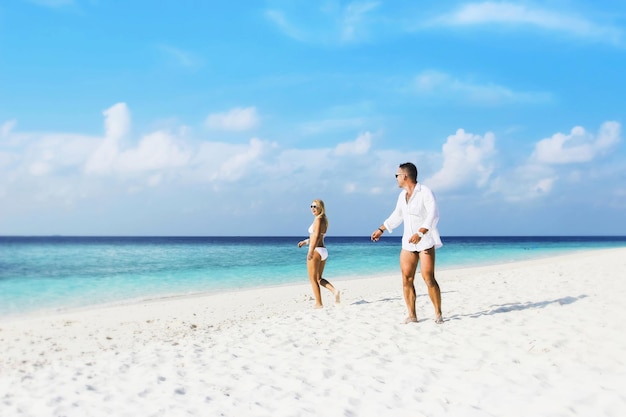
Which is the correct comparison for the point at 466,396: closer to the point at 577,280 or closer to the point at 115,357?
the point at 115,357

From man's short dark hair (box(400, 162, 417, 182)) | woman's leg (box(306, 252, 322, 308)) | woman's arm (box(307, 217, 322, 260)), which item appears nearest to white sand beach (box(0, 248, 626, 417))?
woman's leg (box(306, 252, 322, 308))

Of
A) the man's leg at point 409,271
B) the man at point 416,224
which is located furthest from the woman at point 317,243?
the man's leg at point 409,271

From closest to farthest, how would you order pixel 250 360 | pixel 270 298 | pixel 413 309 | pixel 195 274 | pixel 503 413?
pixel 503 413 → pixel 250 360 → pixel 413 309 → pixel 270 298 → pixel 195 274

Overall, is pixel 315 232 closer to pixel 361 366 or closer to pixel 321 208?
pixel 321 208

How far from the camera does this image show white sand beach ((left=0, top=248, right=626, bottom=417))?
14.2ft

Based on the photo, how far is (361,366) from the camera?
5426 millimetres

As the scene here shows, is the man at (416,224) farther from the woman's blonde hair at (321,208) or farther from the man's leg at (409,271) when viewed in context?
the woman's blonde hair at (321,208)

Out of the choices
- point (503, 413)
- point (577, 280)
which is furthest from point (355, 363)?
point (577, 280)

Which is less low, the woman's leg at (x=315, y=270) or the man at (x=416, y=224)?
the man at (x=416, y=224)

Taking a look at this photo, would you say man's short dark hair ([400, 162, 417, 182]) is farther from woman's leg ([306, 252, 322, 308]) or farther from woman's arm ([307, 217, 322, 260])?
woman's leg ([306, 252, 322, 308])

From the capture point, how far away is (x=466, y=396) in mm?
4402

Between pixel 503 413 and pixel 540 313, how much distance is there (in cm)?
426

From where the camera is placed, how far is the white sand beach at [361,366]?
14.2 ft

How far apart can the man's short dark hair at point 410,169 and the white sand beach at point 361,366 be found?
2.10 metres
